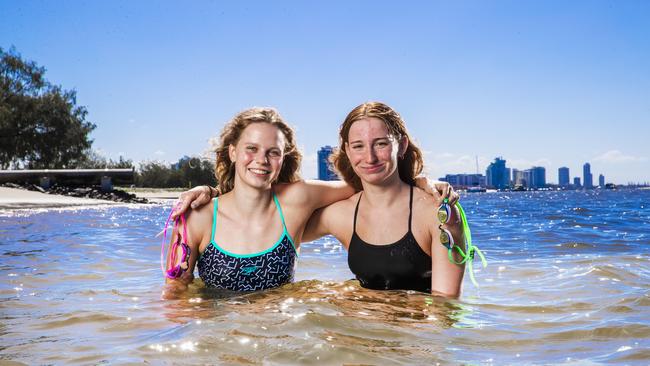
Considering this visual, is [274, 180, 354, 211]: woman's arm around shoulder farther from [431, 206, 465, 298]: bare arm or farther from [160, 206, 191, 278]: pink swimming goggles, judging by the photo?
[431, 206, 465, 298]: bare arm

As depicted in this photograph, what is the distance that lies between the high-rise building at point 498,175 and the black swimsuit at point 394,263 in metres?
191

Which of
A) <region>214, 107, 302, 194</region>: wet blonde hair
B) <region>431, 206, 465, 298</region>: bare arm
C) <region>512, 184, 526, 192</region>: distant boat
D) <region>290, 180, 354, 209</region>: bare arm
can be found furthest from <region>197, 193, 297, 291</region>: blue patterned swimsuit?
<region>512, 184, 526, 192</region>: distant boat

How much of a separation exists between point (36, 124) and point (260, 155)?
41.4 m

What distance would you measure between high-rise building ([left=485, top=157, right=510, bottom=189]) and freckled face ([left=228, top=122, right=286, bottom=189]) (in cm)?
19118

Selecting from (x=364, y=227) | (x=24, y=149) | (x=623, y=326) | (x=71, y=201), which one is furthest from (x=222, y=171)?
(x=24, y=149)

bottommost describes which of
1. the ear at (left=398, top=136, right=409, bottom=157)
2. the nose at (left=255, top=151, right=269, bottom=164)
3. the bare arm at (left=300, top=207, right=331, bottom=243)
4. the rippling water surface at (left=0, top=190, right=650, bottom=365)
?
the rippling water surface at (left=0, top=190, right=650, bottom=365)

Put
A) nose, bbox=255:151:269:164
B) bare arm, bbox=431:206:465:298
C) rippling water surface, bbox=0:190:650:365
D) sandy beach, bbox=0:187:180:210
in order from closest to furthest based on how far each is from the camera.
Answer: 1. rippling water surface, bbox=0:190:650:365
2. bare arm, bbox=431:206:465:298
3. nose, bbox=255:151:269:164
4. sandy beach, bbox=0:187:180:210

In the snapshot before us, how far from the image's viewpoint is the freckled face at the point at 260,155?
4699mm

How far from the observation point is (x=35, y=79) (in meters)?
42.2

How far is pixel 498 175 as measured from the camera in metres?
190

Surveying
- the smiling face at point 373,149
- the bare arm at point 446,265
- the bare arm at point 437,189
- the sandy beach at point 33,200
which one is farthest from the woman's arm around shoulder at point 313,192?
the sandy beach at point 33,200

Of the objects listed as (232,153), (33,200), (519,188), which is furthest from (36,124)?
(519,188)

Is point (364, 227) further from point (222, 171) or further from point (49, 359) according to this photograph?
point (49, 359)

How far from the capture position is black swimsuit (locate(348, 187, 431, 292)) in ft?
14.8
